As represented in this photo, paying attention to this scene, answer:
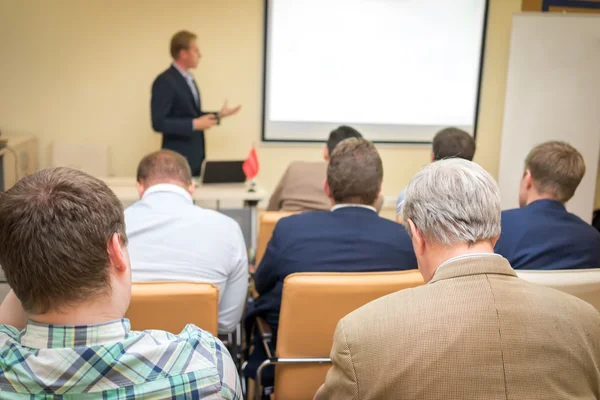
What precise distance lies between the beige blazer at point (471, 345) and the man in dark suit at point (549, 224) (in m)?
0.95

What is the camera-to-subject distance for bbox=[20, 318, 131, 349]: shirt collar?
3.16 ft

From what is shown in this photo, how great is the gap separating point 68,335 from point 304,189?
2407mm

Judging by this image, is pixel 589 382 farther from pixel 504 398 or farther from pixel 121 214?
pixel 121 214

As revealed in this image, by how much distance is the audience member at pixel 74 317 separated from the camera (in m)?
0.93

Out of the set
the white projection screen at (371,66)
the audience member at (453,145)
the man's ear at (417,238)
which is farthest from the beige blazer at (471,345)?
the white projection screen at (371,66)

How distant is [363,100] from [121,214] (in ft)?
14.6

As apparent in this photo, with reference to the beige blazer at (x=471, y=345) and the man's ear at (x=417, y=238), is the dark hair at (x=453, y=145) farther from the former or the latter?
the beige blazer at (x=471, y=345)

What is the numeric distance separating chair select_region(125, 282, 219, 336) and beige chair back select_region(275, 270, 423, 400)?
25 cm

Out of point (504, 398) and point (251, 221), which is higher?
point (504, 398)

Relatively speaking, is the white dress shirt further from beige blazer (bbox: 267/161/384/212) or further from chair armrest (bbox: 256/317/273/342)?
beige blazer (bbox: 267/161/384/212)

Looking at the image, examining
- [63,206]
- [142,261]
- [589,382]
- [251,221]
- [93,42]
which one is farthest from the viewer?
[93,42]

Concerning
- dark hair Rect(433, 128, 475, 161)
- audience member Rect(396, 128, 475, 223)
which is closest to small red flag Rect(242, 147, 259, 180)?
audience member Rect(396, 128, 475, 223)

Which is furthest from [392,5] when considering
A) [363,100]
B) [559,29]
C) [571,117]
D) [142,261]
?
[142,261]

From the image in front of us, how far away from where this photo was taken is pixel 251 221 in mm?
3734
